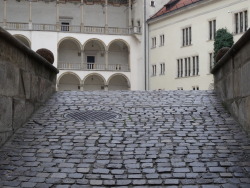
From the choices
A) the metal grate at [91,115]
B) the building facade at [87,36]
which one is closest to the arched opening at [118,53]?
the building facade at [87,36]

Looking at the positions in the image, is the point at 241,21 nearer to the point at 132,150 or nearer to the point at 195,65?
the point at 195,65

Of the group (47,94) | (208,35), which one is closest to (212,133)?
(47,94)

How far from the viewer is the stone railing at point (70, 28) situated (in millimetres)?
42062

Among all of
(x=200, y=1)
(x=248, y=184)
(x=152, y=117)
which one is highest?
(x=200, y=1)

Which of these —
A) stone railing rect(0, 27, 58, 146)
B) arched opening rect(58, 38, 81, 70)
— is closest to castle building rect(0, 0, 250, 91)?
arched opening rect(58, 38, 81, 70)

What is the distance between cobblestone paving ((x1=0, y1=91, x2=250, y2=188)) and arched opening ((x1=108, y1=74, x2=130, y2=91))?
3509 centimetres

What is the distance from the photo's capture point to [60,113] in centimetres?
929

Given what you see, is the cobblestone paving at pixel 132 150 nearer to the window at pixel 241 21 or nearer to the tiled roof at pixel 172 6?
the window at pixel 241 21

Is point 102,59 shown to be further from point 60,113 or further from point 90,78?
point 60,113

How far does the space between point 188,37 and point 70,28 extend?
12742 mm

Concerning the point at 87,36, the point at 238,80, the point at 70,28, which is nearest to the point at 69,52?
the point at 70,28

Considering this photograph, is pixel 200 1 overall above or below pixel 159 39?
above

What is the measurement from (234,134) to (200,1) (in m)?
30.8

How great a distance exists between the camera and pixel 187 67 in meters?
38.6
